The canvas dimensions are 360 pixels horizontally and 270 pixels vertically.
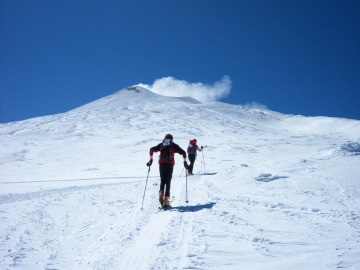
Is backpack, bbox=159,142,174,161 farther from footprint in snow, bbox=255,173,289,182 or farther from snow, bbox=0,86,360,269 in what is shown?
footprint in snow, bbox=255,173,289,182

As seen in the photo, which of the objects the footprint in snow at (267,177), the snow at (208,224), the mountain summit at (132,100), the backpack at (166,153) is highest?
the mountain summit at (132,100)

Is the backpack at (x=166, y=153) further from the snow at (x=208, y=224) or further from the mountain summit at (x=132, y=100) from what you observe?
the mountain summit at (x=132, y=100)

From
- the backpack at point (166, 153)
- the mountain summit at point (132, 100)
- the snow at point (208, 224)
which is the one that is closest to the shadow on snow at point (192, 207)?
the snow at point (208, 224)

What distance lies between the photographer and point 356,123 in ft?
182

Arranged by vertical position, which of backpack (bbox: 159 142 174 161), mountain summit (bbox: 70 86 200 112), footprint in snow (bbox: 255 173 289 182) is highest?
mountain summit (bbox: 70 86 200 112)

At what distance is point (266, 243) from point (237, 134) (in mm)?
34628

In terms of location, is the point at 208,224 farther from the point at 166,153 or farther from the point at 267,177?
the point at 267,177

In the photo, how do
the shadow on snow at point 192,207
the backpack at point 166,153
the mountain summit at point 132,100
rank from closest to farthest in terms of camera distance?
1. the shadow on snow at point 192,207
2. the backpack at point 166,153
3. the mountain summit at point 132,100

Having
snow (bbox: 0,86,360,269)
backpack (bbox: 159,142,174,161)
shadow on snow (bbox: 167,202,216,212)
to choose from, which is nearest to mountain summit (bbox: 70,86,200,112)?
snow (bbox: 0,86,360,269)

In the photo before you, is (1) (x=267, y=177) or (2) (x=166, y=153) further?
(1) (x=267, y=177)

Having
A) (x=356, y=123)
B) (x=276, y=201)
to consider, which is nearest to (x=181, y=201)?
(x=276, y=201)

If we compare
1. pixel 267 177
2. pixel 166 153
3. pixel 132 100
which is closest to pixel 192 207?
pixel 166 153

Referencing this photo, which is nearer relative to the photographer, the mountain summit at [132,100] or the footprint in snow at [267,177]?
the footprint in snow at [267,177]

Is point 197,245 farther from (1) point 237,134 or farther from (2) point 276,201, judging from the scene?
(1) point 237,134
